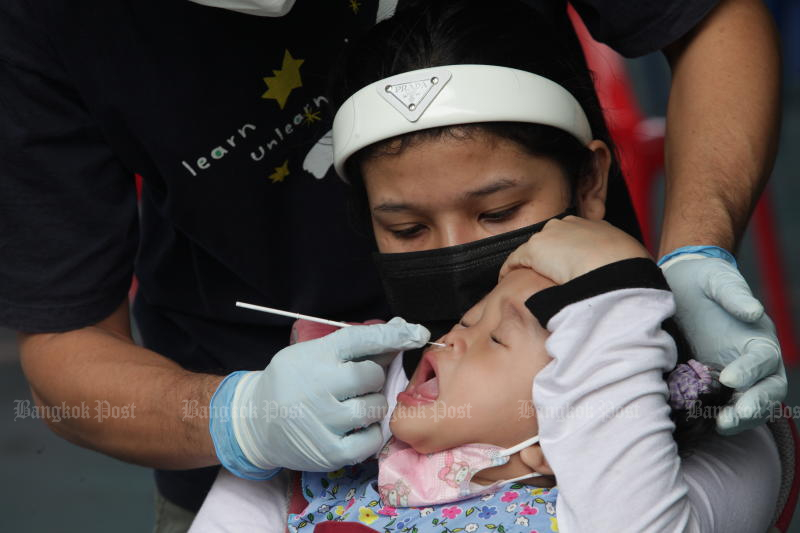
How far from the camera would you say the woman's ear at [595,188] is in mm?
1832

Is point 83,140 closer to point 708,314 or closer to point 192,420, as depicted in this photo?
point 192,420

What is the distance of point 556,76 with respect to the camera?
1765 millimetres

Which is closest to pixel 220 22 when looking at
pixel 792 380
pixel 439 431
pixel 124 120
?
pixel 124 120

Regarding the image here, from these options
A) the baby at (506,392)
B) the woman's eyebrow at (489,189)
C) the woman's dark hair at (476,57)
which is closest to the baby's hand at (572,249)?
the baby at (506,392)

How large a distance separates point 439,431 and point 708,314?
19.8 inches

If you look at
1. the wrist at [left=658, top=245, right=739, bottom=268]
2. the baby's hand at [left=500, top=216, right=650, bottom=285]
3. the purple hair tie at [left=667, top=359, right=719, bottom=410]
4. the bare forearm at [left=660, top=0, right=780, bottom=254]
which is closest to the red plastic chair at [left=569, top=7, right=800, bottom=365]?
the bare forearm at [left=660, top=0, right=780, bottom=254]

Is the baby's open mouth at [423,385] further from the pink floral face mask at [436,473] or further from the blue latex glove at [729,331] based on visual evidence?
the blue latex glove at [729,331]

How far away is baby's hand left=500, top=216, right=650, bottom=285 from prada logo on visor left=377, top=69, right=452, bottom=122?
0.31 metres

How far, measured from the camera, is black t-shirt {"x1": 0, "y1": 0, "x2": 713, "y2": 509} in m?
1.83

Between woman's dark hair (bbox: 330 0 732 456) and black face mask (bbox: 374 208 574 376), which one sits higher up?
woman's dark hair (bbox: 330 0 732 456)

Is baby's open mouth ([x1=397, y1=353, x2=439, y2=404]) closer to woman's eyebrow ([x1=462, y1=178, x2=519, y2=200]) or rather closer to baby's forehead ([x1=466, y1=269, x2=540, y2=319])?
baby's forehead ([x1=466, y1=269, x2=540, y2=319])

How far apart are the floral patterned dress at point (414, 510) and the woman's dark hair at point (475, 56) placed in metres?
0.56

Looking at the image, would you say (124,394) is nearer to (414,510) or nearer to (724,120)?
(414,510)

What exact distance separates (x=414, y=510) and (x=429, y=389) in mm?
203
